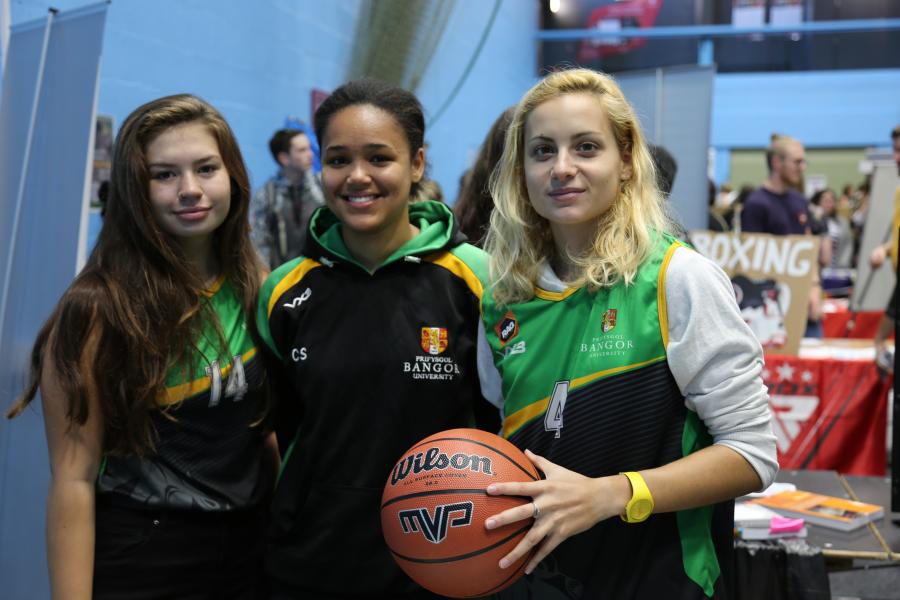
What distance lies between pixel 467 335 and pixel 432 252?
221 millimetres

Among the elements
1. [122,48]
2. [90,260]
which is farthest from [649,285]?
[122,48]

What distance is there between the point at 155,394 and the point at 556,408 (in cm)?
87

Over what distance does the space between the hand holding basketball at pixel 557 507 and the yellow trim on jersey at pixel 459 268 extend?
0.61 meters

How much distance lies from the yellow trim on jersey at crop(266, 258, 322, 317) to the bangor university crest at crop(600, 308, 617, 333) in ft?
2.44

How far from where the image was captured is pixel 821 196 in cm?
1176

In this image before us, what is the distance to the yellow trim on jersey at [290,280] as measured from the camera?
2.03m

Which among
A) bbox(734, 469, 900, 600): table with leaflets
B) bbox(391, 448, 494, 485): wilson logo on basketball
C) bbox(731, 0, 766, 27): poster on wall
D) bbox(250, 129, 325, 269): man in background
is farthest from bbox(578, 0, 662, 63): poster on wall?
bbox(391, 448, 494, 485): wilson logo on basketball

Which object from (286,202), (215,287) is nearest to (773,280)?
(286,202)

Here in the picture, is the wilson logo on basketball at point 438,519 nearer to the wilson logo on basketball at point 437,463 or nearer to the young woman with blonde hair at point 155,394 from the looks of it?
the wilson logo on basketball at point 437,463

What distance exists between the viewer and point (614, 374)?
1.64 metres

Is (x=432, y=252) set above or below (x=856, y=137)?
below

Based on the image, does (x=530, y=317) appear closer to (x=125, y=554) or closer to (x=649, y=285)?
(x=649, y=285)

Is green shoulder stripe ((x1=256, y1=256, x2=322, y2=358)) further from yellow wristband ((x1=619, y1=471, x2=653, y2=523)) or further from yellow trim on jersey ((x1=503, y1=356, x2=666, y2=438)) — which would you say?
yellow wristband ((x1=619, y1=471, x2=653, y2=523))

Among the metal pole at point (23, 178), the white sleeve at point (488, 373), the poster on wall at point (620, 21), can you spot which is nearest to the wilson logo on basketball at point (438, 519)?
the white sleeve at point (488, 373)
